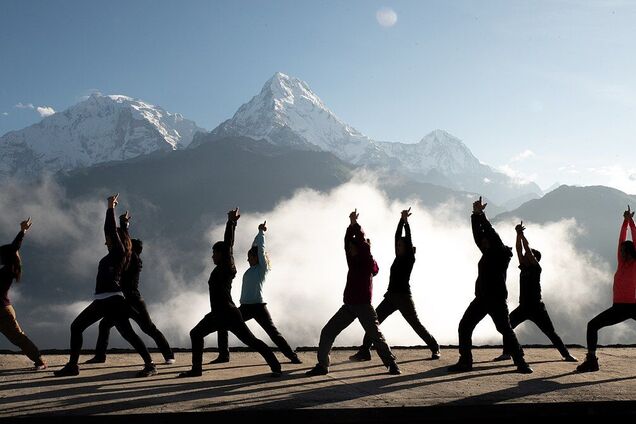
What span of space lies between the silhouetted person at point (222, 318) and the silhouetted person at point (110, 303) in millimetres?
684

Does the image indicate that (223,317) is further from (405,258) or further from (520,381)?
(520,381)

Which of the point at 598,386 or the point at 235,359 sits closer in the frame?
the point at 598,386

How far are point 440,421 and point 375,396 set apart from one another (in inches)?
33.7

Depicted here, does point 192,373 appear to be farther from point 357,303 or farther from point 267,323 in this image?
point 357,303

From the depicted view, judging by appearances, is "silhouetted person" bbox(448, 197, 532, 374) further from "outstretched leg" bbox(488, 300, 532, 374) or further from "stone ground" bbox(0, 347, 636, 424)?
"stone ground" bbox(0, 347, 636, 424)

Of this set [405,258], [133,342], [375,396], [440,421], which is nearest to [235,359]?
[133,342]

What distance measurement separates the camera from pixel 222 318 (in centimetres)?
782

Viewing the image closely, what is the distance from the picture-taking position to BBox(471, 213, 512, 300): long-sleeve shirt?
321 inches

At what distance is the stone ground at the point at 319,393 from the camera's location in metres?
5.52

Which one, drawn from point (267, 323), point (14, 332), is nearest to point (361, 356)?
point (267, 323)

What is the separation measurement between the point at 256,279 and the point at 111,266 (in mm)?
2066

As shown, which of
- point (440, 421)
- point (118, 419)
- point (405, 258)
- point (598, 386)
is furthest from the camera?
point (405, 258)

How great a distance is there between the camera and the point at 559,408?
589 cm

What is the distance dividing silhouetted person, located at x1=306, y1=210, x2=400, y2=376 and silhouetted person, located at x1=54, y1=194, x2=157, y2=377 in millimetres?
2350
